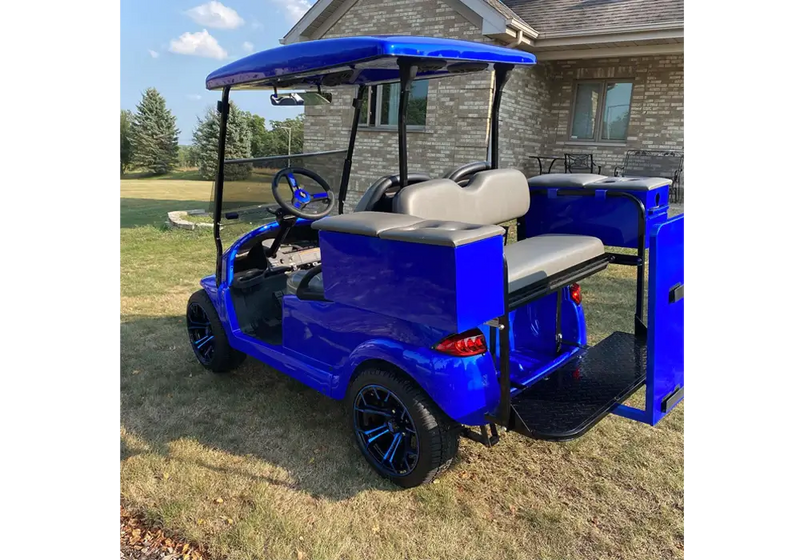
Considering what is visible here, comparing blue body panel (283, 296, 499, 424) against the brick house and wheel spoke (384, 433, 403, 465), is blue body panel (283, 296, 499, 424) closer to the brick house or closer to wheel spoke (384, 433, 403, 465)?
wheel spoke (384, 433, 403, 465)

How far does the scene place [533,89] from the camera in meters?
10.8

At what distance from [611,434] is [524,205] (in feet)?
4.51

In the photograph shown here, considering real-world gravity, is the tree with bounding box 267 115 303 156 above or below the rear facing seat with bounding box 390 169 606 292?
above

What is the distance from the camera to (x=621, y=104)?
Result: 1097 cm

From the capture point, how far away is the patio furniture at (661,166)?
998 centimetres

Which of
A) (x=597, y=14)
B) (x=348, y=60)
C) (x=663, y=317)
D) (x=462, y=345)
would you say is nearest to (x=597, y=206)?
(x=663, y=317)

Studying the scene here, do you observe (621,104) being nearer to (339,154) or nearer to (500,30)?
(500,30)

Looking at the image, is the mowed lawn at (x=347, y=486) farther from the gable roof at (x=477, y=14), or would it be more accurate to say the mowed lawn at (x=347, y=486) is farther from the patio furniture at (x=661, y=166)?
the patio furniture at (x=661, y=166)

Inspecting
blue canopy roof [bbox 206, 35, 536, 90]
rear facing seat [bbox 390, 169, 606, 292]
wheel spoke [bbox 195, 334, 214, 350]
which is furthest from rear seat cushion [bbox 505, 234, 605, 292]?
wheel spoke [bbox 195, 334, 214, 350]

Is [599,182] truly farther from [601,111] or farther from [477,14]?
[601,111]

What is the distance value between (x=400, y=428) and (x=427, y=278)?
815 mm

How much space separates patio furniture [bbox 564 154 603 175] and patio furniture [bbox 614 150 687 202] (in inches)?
18.8

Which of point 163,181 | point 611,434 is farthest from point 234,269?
point 163,181

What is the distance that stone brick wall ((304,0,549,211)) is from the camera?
1000 centimetres
